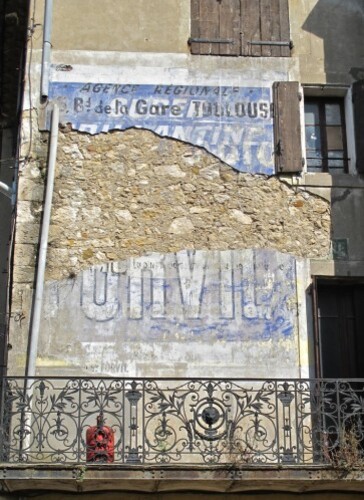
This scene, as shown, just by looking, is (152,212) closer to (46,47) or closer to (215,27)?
(46,47)

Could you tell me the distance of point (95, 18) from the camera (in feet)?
40.5

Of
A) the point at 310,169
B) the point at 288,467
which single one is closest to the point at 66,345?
the point at 288,467

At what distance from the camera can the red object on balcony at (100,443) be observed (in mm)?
10094

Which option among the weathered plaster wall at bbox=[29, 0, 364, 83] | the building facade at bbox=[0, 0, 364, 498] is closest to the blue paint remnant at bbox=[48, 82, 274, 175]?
the building facade at bbox=[0, 0, 364, 498]

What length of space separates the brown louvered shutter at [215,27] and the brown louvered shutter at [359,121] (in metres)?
1.55

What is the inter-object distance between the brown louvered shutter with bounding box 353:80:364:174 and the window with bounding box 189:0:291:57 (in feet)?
3.25

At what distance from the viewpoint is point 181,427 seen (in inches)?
403

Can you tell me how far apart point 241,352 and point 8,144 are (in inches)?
195

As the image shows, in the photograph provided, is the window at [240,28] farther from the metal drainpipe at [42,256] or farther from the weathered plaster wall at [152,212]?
the metal drainpipe at [42,256]

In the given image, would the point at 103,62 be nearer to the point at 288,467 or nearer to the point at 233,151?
the point at 233,151

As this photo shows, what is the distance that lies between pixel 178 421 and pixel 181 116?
3697 mm

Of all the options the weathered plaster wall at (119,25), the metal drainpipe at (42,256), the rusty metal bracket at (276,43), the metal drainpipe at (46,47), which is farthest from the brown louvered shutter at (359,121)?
the metal drainpipe at (46,47)

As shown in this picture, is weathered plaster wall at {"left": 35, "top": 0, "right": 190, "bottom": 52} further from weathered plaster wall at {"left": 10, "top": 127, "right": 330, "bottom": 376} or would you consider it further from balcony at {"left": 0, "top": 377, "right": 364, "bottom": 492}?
balcony at {"left": 0, "top": 377, "right": 364, "bottom": 492}

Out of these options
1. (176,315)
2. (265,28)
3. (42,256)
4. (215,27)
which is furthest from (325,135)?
(42,256)
